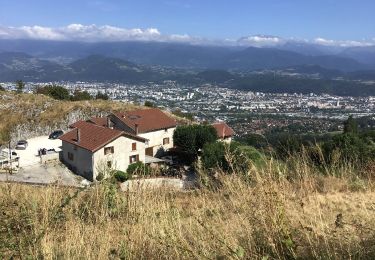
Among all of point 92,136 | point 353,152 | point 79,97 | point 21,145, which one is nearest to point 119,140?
point 92,136

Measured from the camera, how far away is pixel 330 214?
13.9 ft

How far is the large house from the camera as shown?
32.9 meters

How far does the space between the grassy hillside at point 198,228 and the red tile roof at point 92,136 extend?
2839 cm

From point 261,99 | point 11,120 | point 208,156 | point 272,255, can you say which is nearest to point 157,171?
point 272,255

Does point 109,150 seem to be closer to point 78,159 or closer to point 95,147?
point 95,147

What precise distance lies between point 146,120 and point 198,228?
120 feet

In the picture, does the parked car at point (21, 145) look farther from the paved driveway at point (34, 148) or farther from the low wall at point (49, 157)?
the low wall at point (49, 157)

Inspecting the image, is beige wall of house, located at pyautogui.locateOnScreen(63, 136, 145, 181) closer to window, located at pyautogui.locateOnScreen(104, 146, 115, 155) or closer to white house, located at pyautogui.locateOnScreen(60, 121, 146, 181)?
white house, located at pyautogui.locateOnScreen(60, 121, 146, 181)

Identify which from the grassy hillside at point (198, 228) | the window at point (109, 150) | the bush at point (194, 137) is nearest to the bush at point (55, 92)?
the bush at point (194, 137)

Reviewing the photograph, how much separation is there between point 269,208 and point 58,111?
4220cm

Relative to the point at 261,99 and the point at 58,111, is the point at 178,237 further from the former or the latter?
the point at 261,99

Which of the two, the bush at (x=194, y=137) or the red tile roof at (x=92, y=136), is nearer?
the red tile roof at (x=92, y=136)

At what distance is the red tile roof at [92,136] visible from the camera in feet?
108

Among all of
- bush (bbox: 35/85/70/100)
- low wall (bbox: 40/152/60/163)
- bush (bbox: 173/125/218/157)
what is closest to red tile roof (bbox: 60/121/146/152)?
low wall (bbox: 40/152/60/163)
